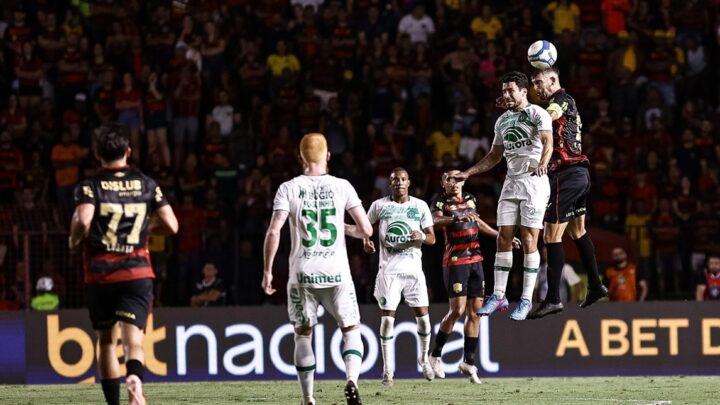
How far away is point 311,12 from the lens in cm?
2697

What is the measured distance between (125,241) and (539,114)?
185 inches

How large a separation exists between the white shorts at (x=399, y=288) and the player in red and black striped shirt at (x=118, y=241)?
7326mm

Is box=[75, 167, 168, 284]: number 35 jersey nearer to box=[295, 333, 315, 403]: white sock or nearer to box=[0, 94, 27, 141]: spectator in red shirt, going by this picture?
box=[295, 333, 315, 403]: white sock

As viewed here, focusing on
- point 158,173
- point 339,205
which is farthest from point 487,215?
point 339,205

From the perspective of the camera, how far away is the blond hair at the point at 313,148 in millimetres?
12477

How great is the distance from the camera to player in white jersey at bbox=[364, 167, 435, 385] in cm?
1861

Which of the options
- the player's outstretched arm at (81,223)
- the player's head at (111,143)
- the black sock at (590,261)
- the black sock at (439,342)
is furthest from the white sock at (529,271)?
the player's outstretched arm at (81,223)

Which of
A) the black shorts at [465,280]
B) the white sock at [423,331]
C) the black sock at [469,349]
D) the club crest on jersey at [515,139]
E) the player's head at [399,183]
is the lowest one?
the black sock at [469,349]

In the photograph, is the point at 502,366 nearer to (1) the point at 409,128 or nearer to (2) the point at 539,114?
(1) the point at 409,128

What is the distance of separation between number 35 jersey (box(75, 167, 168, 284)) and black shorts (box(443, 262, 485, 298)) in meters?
7.82

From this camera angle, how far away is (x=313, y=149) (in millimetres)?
12484

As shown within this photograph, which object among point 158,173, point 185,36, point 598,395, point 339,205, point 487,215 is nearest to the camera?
point 339,205

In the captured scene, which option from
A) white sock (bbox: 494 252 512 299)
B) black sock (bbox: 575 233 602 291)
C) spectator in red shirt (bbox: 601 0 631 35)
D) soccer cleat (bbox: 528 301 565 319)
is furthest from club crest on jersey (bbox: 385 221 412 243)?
spectator in red shirt (bbox: 601 0 631 35)

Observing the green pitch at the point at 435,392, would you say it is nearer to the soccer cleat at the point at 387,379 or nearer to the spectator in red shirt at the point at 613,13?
the soccer cleat at the point at 387,379
